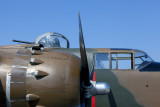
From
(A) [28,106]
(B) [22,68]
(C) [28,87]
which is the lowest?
(A) [28,106]

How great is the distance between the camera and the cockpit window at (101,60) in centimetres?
805

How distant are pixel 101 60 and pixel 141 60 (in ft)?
4.60

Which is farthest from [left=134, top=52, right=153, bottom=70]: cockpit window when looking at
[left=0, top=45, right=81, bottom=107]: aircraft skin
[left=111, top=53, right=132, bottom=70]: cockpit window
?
[left=0, top=45, right=81, bottom=107]: aircraft skin

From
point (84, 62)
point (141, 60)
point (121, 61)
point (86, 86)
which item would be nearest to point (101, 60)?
point (121, 61)

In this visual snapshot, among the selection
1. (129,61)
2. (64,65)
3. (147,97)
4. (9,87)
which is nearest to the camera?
(9,87)

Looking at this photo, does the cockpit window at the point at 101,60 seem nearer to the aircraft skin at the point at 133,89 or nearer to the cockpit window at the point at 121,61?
the cockpit window at the point at 121,61

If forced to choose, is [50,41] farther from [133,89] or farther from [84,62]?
[84,62]

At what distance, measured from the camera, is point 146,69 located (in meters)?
7.78

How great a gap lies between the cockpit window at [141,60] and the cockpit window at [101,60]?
1.02 meters

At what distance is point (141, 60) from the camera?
815 centimetres

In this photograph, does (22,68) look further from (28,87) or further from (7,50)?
(7,50)

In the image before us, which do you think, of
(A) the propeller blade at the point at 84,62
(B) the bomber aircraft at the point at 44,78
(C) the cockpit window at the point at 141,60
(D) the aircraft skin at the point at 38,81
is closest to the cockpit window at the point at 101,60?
(C) the cockpit window at the point at 141,60

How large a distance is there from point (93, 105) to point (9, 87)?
13.6 ft

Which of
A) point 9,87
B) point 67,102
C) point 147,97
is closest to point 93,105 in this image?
point 147,97
